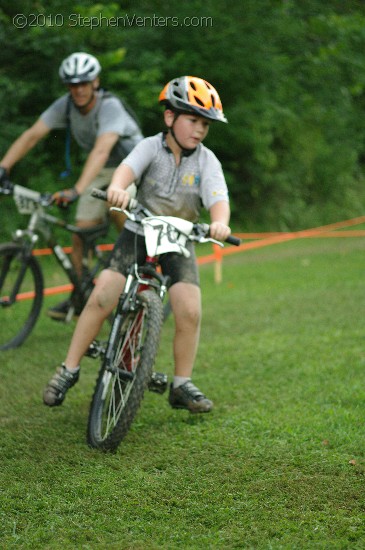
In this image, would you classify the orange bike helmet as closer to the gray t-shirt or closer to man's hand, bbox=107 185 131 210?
man's hand, bbox=107 185 131 210

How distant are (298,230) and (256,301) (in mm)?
12649

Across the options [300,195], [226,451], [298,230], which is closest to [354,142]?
[300,195]

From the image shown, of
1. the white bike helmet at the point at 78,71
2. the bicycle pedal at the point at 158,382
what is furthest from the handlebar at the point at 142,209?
the white bike helmet at the point at 78,71

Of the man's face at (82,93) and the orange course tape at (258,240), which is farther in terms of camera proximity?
the orange course tape at (258,240)

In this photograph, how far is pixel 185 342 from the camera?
16.3 feet

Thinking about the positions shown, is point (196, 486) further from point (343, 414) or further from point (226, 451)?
point (343, 414)

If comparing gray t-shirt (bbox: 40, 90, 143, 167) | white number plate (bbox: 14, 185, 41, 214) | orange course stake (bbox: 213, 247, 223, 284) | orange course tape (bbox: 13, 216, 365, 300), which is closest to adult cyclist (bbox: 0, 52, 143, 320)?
gray t-shirt (bbox: 40, 90, 143, 167)

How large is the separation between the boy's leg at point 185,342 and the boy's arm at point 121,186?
1.85 ft

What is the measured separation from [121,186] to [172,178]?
1.19 ft

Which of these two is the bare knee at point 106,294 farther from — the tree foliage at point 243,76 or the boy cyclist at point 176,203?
the tree foliage at point 243,76

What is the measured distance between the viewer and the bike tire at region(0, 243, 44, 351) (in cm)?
702

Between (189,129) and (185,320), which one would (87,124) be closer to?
(189,129)

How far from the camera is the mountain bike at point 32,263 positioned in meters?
7.02

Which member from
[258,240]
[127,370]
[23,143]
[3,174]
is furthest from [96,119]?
[258,240]
